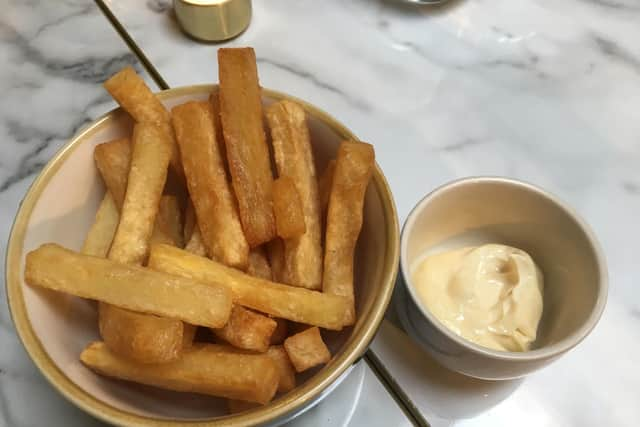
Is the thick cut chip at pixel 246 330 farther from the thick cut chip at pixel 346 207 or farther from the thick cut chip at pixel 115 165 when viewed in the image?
the thick cut chip at pixel 115 165

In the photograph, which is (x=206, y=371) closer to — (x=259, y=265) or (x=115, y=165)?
(x=259, y=265)

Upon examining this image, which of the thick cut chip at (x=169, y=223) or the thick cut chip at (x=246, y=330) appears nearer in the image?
the thick cut chip at (x=246, y=330)

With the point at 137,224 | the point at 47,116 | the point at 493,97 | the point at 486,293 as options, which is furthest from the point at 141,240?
the point at 493,97

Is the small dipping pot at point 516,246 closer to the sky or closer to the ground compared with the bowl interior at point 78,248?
closer to the ground

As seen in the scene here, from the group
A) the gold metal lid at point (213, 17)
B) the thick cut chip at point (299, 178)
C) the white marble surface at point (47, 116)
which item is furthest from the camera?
the gold metal lid at point (213, 17)

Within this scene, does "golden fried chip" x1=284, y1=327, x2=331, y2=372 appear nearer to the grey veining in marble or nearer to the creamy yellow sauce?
the creamy yellow sauce

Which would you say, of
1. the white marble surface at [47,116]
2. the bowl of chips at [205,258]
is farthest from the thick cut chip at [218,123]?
the white marble surface at [47,116]

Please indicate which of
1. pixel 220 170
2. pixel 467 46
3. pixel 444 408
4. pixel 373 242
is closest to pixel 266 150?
pixel 220 170
